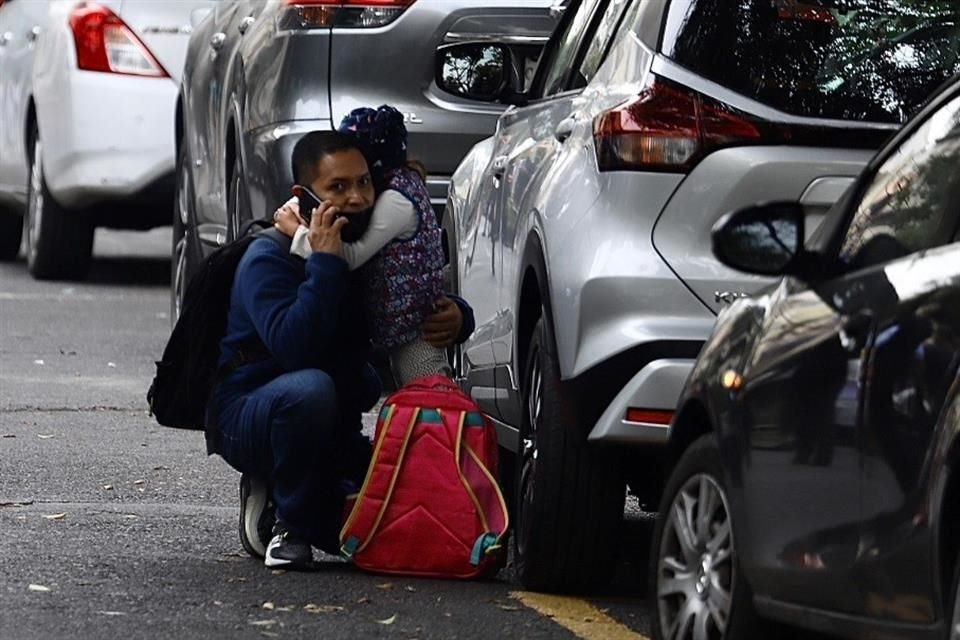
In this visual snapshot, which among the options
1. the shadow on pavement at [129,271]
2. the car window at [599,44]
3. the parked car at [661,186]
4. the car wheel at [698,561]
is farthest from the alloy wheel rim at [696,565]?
the shadow on pavement at [129,271]

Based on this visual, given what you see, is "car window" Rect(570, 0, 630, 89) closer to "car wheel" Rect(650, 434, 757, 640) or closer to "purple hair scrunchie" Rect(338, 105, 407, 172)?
"purple hair scrunchie" Rect(338, 105, 407, 172)

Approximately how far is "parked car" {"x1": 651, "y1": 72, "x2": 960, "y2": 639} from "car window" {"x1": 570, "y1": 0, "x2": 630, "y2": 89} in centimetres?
151

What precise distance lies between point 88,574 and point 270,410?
607mm

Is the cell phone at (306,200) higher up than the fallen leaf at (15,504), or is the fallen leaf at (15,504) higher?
the cell phone at (306,200)

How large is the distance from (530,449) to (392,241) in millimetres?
691

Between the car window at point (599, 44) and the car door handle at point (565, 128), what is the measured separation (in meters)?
0.18

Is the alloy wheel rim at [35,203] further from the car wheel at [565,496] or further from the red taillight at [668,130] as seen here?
the red taillight at [668,130]

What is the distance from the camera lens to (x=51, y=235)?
1525 centimetres

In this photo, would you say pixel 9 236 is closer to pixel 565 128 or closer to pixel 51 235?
pixel 51 235

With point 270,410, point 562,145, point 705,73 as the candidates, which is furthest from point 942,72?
point 270,410

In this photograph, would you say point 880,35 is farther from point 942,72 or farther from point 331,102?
point 331,102

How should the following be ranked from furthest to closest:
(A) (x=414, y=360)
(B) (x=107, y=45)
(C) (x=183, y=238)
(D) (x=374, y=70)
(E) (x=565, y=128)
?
(B) (x=107, y=45), (C) (x=183, y=238), (D) (x=374, y=70), (A) (x=414, y=360), (E) (x=565, y=128)

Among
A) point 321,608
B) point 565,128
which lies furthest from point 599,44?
point 321,608

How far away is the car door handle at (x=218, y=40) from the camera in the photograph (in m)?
11.0
